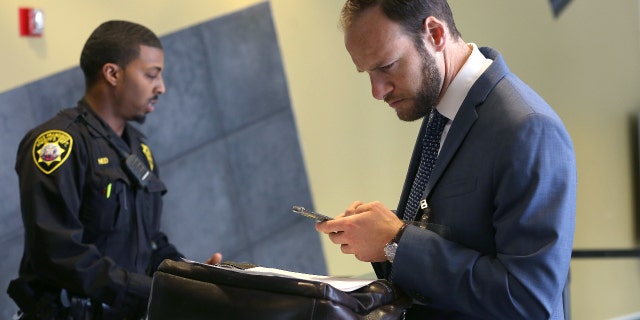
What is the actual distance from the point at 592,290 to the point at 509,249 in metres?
4.18

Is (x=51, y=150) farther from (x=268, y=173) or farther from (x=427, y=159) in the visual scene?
(x=268, y=173)

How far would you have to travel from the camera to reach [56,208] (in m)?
2.51

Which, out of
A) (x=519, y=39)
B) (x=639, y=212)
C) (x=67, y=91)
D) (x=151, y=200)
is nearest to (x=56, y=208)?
(x=151, y=200)

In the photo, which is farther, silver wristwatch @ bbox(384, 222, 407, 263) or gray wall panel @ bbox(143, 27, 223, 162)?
gray wall panel @ bbox(143, 27, 223, 162)

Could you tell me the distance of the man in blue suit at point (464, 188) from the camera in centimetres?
142

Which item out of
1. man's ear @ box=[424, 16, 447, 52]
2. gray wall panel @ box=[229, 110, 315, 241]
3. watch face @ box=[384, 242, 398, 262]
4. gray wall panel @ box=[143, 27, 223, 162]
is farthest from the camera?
gray wall panel @ box=[229, 110, 315, 241]

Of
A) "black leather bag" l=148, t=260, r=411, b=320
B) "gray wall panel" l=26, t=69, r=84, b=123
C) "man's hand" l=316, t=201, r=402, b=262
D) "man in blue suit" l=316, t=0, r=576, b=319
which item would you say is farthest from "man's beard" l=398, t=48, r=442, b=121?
"gray wall panel" l=26, t=69, r=84, b=123

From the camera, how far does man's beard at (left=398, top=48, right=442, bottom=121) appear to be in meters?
1.63

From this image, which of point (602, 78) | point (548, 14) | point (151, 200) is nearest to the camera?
point (151, 200)

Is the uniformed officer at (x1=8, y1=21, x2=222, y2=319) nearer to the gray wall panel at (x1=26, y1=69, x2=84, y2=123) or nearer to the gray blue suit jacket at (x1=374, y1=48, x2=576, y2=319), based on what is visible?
the gray wall panel at (x1=26, y1=69, x2=84, y2=123)

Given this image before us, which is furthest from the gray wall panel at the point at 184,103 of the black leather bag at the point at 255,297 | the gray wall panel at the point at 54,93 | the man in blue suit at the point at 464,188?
the black leather bag at the point at 255,297

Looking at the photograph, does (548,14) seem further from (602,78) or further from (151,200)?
(151,200)

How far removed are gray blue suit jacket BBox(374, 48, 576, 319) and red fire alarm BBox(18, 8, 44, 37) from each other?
6.75ft

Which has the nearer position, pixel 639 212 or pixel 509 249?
pixel 509 249
